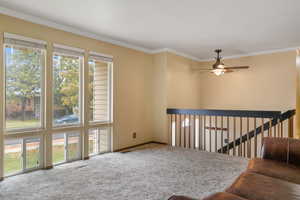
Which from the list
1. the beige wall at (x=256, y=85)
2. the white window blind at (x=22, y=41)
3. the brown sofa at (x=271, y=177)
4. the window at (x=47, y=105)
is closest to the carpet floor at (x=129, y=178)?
the window at (x=47, y=105)

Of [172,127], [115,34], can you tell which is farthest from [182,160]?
[115,34]

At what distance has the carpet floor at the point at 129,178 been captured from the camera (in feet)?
7.73

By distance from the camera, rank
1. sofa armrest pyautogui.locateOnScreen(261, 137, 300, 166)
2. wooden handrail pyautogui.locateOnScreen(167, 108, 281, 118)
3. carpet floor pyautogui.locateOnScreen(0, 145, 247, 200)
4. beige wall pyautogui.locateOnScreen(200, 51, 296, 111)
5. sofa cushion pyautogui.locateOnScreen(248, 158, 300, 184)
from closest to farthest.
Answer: sofa cushion pyautogui.locateOnScreen(248, 158, 300, 184) → sofa armrest pyautogui.locateOnScreen(261, 137, 300, 166) → carpet floor pyautogui.locateOnScreen(0, 145, 247, 200) → wooden handrail pyautogui.locateOnScreen(167, 108, 281, 118) → beige wall pyautogui.locateOnScreen(200, 51, 296, 111)

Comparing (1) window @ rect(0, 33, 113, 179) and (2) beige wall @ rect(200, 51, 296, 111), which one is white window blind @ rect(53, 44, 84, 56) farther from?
(2) beige wall @ rect(200, 51, 296, 111)

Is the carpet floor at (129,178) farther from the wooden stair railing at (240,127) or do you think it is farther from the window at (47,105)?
the wooden stair railing at (240,127)

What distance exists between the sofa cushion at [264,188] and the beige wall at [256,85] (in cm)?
393

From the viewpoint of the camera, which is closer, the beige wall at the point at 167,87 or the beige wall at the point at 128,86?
the beige wall at the point at 128,86

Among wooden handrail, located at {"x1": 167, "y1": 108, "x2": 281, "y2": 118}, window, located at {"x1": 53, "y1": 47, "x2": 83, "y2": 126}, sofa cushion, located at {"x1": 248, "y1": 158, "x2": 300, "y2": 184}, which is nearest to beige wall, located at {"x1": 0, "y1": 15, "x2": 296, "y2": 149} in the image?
window, located at {"x1": 53, "y1": 47, "x2": 83, "y2": 126}

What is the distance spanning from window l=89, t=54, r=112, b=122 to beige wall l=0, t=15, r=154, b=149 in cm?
16

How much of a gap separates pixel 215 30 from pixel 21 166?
3.97m

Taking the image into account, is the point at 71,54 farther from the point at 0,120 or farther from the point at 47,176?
the point at 47,176

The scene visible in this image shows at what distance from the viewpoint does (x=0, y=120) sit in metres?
2.76

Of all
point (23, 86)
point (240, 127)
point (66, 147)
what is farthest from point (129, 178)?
point (240, 127)

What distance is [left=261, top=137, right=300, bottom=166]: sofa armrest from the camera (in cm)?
219
